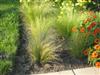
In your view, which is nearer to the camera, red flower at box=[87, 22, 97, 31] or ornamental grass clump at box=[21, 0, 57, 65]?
ornamental grass clump at box=[21, 0, 57, 65]

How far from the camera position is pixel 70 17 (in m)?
7.27

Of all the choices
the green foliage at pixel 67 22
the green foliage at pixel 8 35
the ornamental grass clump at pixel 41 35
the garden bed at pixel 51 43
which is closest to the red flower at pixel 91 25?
the garden bed at pixel 51 43

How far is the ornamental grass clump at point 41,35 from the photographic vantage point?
6.35 metres

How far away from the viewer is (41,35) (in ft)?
21.8

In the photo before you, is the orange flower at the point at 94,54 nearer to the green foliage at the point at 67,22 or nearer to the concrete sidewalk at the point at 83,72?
the concrete sidewalk at the point at 83,72

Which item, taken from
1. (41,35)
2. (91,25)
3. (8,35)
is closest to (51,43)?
(41,35)

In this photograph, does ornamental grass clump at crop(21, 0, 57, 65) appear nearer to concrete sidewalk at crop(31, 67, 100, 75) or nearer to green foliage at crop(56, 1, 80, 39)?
green foliage at crop(56, 1, 80, 39)

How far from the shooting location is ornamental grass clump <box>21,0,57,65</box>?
20.8 ft

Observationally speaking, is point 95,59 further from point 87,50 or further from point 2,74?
point 2,74

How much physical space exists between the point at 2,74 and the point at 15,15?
9.62 ft

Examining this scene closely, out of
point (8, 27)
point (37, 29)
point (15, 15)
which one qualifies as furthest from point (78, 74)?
point (15, 15)

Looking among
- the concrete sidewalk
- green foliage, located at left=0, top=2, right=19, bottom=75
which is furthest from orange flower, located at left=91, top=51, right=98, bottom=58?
green foliage, located at left=0, top=2, right=19, bottom=75

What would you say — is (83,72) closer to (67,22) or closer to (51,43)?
(51,43)

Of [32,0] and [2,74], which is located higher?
[32,0]
